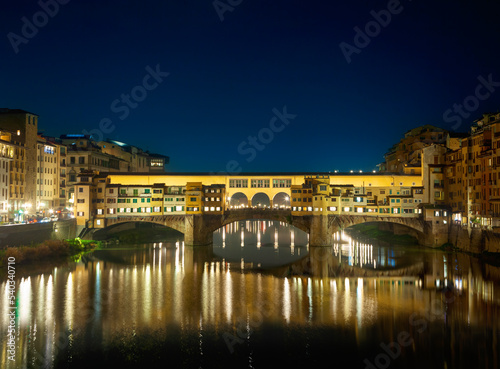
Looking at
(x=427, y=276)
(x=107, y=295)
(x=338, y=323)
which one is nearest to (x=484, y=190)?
(x=427, y=276)

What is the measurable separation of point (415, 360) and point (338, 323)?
17.7 feet

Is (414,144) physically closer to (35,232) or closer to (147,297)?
(147,297)

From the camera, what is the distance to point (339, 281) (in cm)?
3628

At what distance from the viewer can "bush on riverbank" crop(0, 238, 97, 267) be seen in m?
39.2

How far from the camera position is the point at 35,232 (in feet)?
148

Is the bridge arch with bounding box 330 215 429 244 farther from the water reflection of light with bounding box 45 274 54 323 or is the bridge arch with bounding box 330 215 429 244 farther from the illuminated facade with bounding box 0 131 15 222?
the illuminated facade with bounding box 0 131 15 222

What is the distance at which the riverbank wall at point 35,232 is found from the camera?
40688 millimetres

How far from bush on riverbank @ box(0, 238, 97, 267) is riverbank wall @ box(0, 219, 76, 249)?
107cm

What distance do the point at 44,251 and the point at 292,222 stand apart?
29029 millimetres

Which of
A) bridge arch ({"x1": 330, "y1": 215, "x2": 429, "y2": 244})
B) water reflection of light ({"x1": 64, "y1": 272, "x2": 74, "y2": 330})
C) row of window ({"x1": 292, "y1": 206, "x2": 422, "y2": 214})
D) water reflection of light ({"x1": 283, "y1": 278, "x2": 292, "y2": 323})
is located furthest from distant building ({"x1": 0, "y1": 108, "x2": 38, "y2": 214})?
bridge arch ({"x1": 330, "y1": 215, "x2": 429, "y2": 244})

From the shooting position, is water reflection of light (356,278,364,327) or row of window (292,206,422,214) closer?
water reflection of light (356,278,364,327)

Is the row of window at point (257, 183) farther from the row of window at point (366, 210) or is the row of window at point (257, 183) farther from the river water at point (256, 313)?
the river water at point (256, 313)

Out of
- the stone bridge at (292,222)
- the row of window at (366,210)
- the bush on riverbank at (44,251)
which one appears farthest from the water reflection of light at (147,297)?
the row of window at (366,210)

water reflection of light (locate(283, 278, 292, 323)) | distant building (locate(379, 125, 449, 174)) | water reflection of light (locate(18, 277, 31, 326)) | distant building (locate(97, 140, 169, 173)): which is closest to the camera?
water reflection of light (locate(18, 277, 31, 326))
